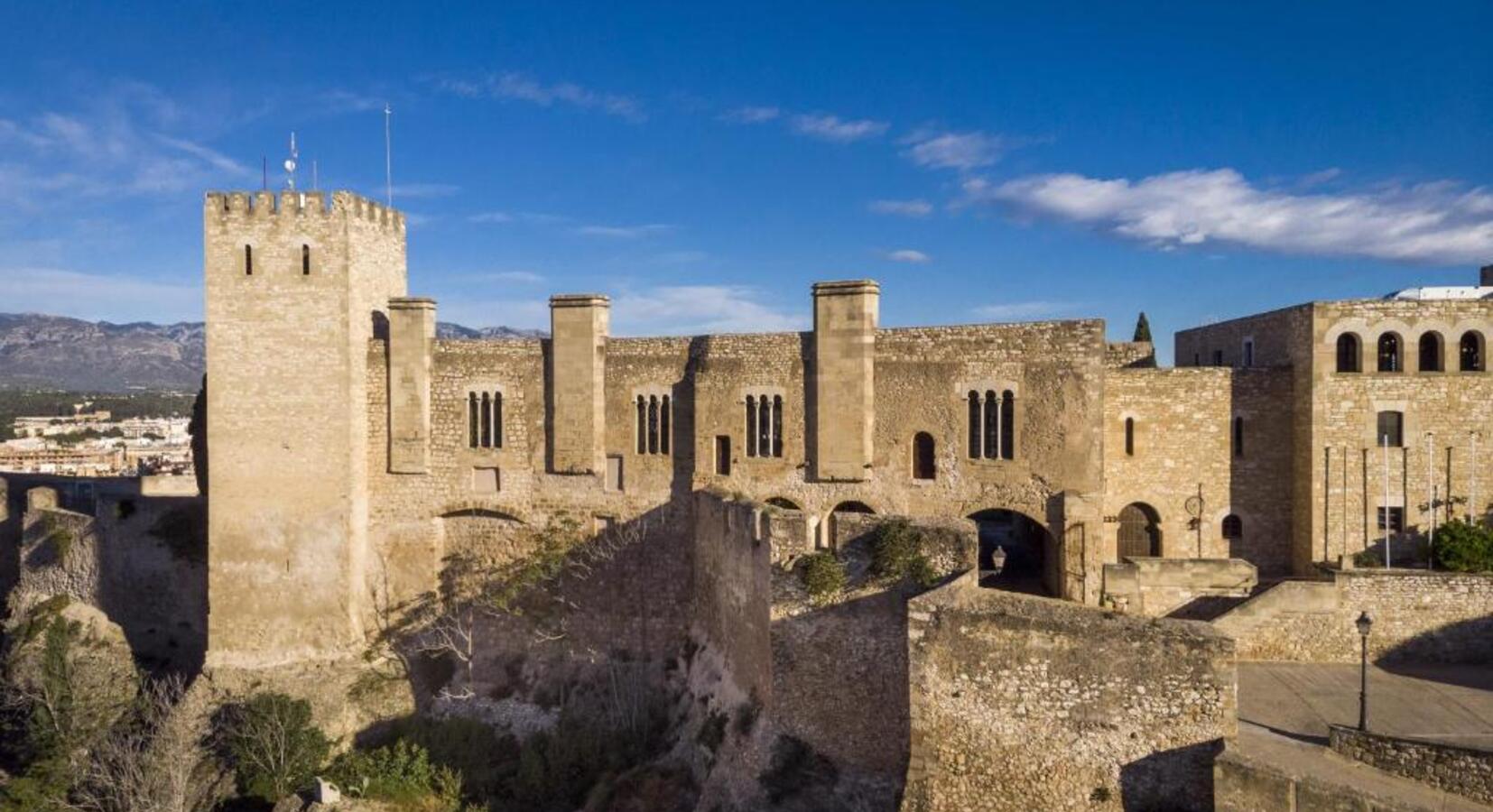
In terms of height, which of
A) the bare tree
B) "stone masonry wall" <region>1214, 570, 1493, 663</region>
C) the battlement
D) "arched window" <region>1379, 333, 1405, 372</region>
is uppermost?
the battlement

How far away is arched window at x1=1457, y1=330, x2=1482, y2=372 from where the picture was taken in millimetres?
20438

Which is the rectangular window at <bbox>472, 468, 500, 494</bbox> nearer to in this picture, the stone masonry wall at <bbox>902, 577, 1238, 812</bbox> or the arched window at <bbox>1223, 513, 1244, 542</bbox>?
the stone masonry wall at <bbox>902, 577, 1238, 812</bbox>

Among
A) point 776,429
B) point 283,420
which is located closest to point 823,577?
point 776,429

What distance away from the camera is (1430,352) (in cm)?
2058

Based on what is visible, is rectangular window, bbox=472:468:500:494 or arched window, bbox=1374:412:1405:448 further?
rectangular window, bbox=472:468:500:494

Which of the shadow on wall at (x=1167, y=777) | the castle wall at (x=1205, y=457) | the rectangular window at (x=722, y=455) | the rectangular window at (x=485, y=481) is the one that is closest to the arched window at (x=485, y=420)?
the rectangular window at (x=485, y=481)

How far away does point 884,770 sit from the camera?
1527 centimetres

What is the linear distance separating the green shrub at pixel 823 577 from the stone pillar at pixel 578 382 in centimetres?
810

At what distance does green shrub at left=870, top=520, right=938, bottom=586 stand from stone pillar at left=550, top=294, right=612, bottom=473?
906 centimetres

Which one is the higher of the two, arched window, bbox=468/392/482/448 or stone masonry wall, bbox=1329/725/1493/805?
arched window, bbox=468/392/482/448

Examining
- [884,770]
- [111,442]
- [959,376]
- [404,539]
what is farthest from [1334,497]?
[111,442]

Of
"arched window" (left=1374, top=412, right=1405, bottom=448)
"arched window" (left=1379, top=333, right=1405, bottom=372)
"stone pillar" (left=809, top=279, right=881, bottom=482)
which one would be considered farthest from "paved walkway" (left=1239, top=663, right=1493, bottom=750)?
"stone pillar" (left=809, top=279, right=881, bottom=482)

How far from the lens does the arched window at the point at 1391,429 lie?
2023cm

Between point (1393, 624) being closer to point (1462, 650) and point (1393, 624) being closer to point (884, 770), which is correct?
point (1462, 650)
